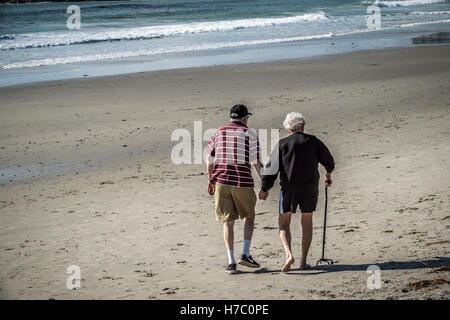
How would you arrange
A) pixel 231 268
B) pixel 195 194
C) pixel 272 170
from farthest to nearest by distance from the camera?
pixel 195 194 → pixel 231 268 → pixel 272 170

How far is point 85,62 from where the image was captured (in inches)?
998

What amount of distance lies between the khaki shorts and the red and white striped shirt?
6 centimetres

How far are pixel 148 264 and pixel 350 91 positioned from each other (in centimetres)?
1045

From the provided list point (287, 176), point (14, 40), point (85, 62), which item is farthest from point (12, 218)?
point (14, 40)

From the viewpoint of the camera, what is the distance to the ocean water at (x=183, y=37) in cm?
2411

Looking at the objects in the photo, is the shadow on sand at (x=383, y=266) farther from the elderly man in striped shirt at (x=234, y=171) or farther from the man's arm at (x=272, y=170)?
the man's arm at (x=272, y=170)

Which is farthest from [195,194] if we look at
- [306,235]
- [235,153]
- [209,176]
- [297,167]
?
[297,167]

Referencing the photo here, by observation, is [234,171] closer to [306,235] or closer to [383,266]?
[306,235]

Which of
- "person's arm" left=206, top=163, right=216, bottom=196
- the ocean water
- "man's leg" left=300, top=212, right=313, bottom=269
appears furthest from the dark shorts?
the ocean water

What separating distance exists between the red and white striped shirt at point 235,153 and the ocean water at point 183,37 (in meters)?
15.4

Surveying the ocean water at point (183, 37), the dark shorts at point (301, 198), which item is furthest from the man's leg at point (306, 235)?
the ocean water at point (183, 37)

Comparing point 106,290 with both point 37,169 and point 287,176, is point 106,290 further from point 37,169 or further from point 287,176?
point 37,169

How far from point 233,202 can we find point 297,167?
756mm

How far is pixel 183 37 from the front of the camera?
35.5 meters
